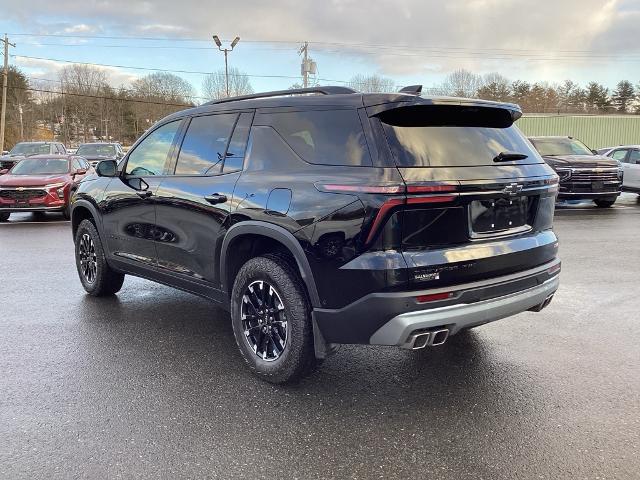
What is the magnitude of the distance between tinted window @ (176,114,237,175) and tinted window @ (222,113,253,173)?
0.08m

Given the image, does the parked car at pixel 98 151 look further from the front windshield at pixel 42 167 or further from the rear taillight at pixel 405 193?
the rear taillight at pixel 405 193

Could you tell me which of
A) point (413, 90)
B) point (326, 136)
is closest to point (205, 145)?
point (326, 136)

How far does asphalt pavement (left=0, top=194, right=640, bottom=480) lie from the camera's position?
268 cm

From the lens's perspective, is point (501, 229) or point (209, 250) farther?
point (209, 250)

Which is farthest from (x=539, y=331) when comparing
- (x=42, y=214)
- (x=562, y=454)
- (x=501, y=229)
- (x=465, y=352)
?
(x=42, y=214)

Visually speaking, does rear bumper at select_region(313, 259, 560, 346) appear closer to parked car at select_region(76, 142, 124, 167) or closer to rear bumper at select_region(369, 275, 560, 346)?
rear bumper at select_region(369, 275, 560, 346)

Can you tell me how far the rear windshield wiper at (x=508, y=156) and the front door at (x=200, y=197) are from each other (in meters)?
1.71

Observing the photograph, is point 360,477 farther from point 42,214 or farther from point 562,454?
point 42,214

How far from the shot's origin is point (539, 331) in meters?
4.56

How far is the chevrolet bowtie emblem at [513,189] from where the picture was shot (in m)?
3.26

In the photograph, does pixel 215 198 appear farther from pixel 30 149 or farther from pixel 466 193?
pixel 30 149

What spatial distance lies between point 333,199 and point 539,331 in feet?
8.30

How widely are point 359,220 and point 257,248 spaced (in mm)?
1042

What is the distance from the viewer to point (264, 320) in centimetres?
360
